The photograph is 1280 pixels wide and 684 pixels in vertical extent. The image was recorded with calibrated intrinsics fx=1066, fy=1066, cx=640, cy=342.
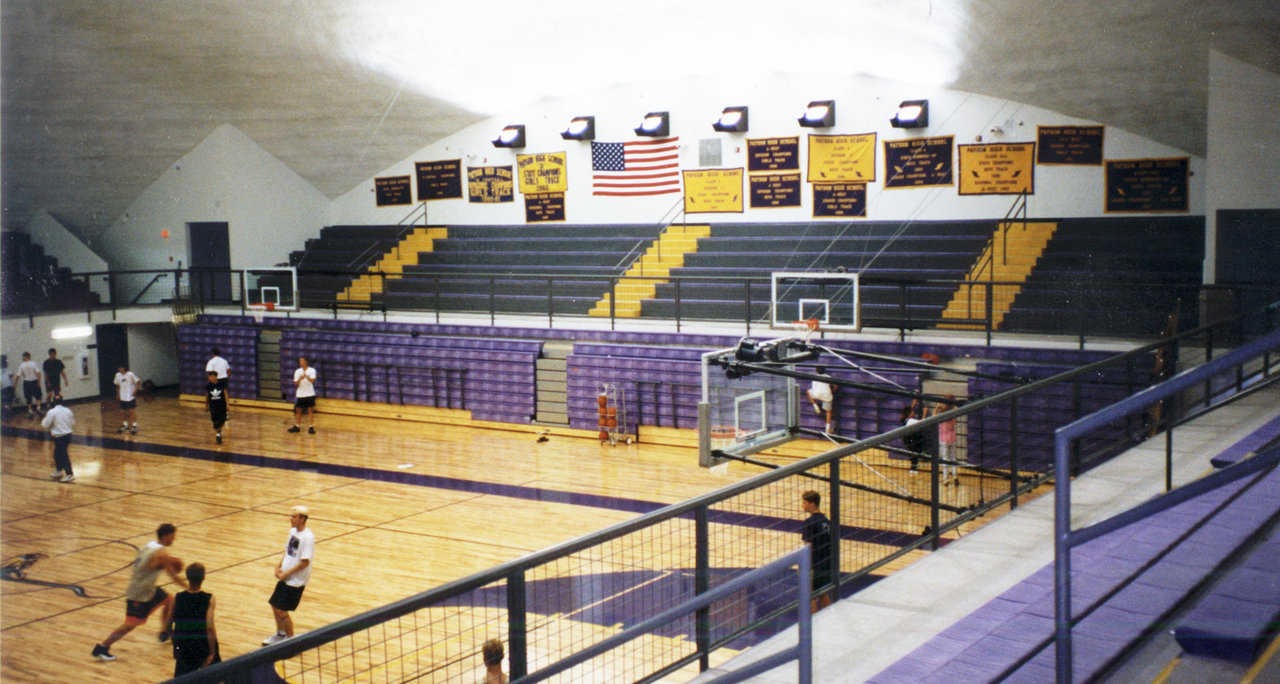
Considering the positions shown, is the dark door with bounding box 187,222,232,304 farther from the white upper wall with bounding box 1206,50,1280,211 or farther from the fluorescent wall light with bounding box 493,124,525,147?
the white upper wall with bounding box 1206,50,1280,211

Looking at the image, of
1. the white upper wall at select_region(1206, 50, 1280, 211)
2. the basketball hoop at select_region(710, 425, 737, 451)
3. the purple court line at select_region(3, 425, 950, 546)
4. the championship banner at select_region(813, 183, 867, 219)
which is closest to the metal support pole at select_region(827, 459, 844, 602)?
the purple court line at select_region(3, 425, 950, 546)

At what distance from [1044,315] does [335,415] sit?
13.3 m

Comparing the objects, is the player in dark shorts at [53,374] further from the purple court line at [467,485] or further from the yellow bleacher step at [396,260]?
the yellow bleacher step at [396,260]

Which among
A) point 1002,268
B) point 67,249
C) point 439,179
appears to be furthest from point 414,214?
point 1002,268

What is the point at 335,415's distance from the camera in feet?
68.8

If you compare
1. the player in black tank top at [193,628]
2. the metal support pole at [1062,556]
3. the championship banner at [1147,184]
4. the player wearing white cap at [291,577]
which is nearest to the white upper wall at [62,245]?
the player wearing white cap at [291,577]

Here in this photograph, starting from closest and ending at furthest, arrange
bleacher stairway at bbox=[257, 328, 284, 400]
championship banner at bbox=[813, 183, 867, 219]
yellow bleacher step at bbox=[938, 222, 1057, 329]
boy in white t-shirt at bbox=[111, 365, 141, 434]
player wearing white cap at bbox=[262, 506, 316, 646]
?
player wearing white cap at bbox=[262, 506, 316, 646] < yellow bleacher step at bbox=[938, 222, 1057, 329] < boy in white t-shirt at bbox=[111, 365, 141, 434] < championship banner at bbox=[813, 183, 867, 219] < bleacher stairway at bbox=[257, 328, 284, 400]

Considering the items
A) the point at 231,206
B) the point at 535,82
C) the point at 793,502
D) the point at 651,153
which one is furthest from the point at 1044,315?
the point at 231,206

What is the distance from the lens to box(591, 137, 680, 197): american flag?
71.2 feet

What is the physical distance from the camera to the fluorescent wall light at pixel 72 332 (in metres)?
22.6

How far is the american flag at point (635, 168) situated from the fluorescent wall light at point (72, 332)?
1142 cm

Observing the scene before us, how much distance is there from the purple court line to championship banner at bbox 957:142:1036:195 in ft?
28.8

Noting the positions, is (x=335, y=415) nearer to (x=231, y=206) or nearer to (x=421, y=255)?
(x=421, y=255)

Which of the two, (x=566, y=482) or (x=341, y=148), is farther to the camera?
(x=341, y=148)
